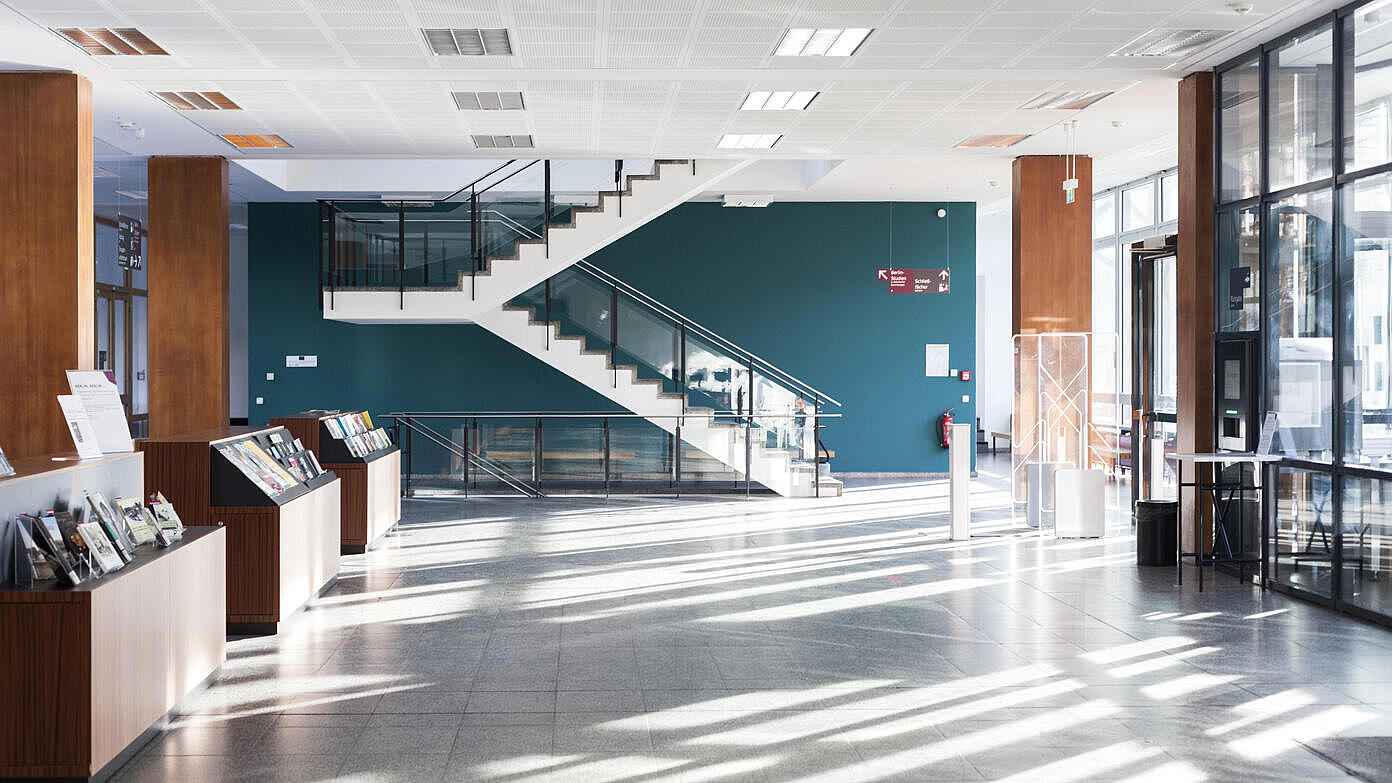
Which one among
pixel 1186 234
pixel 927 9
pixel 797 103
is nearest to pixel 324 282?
pixel 797 103

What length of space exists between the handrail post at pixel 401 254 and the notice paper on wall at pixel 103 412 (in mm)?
7824

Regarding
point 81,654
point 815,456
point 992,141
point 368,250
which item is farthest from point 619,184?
point 81,654

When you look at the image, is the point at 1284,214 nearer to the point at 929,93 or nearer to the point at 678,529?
the point at 929,93

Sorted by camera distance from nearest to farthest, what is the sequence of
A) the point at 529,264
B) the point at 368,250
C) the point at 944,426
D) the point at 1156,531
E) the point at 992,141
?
the point at 1156,531, the point at 992,141, the point at 368,250, the point at 529,264, the point at 944,426

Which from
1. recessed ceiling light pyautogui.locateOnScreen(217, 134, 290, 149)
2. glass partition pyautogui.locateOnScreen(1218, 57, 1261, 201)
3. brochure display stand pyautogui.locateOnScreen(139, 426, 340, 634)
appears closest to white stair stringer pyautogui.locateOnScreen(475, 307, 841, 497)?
recessed ceiling light pyautogui.locateOnScreen(217, 134, 290, 149)

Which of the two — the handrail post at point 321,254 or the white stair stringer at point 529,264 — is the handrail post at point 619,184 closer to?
the white stair stringer at point 529,264

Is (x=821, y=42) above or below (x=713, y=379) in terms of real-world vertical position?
above

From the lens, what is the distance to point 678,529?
11414 millimetres

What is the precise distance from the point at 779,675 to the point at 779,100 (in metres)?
5.96

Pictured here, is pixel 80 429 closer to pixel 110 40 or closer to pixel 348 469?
pixel 110 40

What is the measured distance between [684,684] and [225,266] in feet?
30.5

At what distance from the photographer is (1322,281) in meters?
7.66

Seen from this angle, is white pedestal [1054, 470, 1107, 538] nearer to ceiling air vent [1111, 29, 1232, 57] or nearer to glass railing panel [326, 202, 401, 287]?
ceiling air vent [1111, 29, 1232, 57]

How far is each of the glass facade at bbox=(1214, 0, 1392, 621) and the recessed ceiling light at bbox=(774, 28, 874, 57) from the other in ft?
10.1
